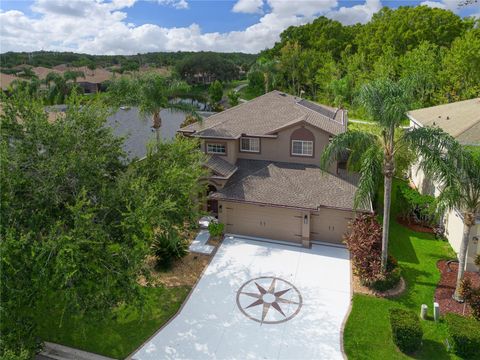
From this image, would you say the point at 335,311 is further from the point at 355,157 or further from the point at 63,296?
the point at 63,296

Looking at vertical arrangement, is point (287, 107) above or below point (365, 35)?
below

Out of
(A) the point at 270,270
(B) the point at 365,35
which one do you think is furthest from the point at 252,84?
(A) the point at 270,270

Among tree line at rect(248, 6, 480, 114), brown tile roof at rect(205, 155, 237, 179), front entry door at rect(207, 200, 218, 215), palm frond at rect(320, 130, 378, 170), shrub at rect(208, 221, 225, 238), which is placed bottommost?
shrub at rect(208, 221, 225, 238)

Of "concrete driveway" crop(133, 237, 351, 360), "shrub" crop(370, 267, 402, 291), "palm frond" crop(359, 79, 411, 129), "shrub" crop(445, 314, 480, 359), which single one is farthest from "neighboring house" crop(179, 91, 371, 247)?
"shrub" crop(445, 314, 480, 359)

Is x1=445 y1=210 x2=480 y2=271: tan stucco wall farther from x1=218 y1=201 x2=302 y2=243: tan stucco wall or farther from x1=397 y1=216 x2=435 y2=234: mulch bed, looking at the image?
x1=218 y1=201 x2=302 y2=243: tan stucco wall

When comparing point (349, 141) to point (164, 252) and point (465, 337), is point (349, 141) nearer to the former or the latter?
point (465, 337)

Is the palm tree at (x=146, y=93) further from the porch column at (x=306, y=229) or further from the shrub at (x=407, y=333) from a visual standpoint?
the shrub at (x=407, y=333)
